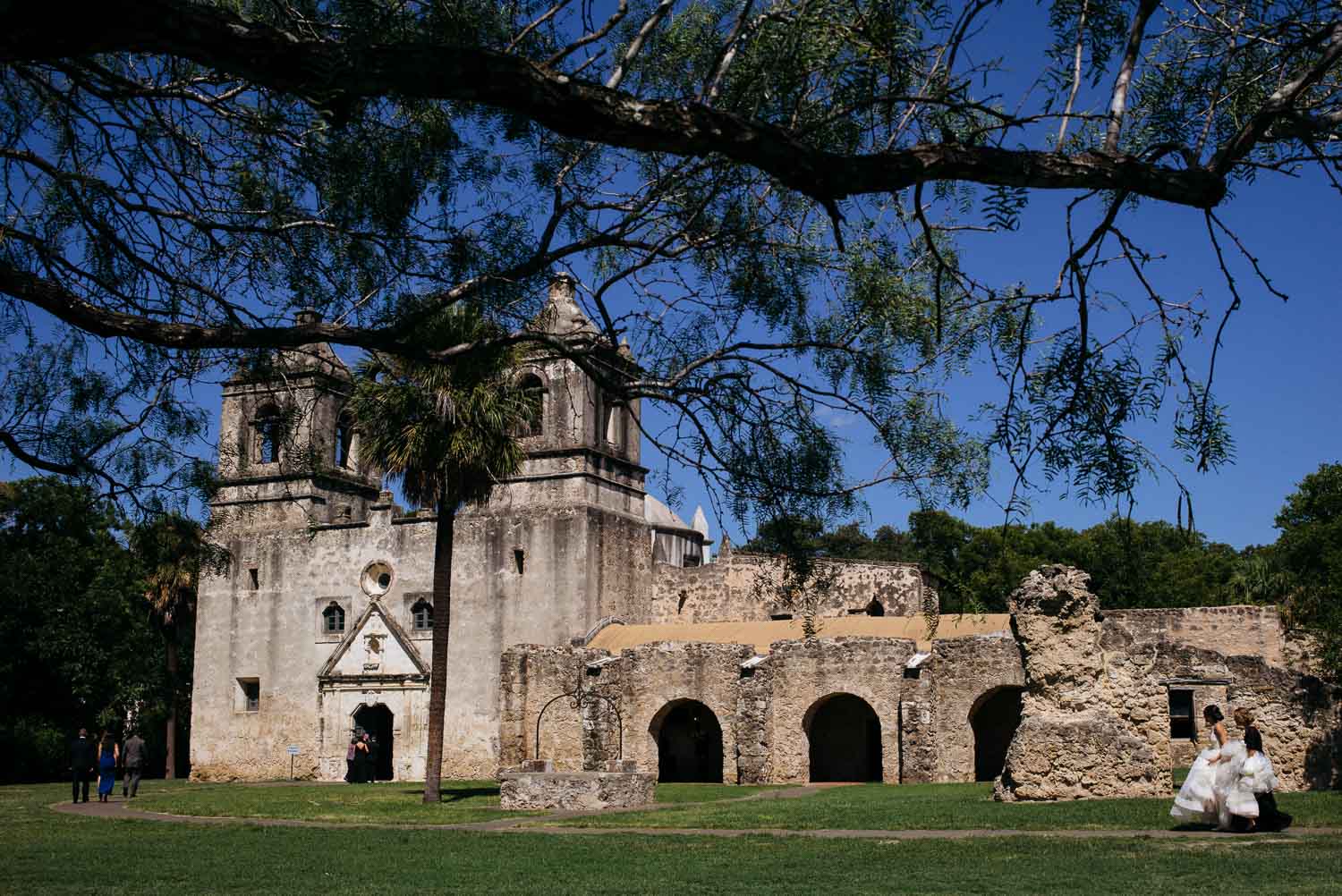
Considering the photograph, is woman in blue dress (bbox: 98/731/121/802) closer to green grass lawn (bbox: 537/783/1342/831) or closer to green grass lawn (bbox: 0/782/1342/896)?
green grass lawn (bbox: 0/782/1342/896)

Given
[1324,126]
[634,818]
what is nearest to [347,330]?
[1324,126]

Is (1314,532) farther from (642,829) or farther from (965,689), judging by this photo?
(642,829)

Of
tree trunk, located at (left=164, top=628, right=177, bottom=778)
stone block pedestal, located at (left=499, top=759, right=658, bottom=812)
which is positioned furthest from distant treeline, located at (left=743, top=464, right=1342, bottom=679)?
tree trunk, located at (left=164, top=628, right=177, bottom=778)

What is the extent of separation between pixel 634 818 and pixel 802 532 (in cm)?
1067

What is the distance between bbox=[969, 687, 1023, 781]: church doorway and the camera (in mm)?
31812

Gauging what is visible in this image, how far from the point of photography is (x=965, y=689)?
28.5 meters

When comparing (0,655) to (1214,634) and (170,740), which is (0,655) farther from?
(1214,634)

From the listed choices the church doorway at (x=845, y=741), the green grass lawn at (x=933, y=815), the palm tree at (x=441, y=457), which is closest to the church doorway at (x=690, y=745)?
the church doorway at (x=845, y=741)

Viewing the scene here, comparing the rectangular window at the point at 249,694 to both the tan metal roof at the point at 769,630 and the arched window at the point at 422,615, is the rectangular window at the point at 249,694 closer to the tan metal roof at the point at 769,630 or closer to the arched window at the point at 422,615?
the arched window at the point at 422,615

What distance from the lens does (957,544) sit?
56438 millimetres

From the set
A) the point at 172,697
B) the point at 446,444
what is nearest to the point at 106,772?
the point at 446,444

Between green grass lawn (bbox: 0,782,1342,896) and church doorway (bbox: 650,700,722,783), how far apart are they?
19.0 meters

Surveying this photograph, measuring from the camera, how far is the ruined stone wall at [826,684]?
97.7ft

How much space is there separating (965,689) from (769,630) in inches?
321
